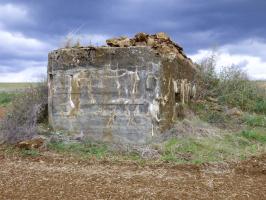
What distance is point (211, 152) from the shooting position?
7.98 meters

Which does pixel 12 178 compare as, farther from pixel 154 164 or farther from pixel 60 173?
pixel 154 164

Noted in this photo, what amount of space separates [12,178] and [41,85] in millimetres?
5017

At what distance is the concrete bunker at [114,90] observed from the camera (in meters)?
8.55

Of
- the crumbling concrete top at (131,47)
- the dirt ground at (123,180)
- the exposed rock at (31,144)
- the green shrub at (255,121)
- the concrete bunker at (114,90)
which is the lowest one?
the dirt ground at (123,180)

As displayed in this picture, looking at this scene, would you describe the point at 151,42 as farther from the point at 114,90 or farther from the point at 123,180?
the point at 123,180

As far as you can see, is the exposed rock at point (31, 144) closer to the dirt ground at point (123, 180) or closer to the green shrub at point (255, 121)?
the dirt ground at point (123, 180)

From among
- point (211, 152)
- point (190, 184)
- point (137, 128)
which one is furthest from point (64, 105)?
point (190, 184)

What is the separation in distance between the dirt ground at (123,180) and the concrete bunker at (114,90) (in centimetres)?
119

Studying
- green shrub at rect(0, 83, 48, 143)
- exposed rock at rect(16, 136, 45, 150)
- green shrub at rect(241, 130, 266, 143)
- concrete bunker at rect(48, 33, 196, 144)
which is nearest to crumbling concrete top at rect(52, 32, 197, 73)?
concrete bunker at rect(48, 33, 196, 144)

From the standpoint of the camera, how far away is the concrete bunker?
8.55m

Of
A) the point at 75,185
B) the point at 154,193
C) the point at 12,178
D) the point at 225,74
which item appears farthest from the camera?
the point at 225,74

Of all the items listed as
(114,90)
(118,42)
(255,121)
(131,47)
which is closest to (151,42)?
(118,42)

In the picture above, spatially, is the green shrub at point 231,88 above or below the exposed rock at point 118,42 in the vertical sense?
below

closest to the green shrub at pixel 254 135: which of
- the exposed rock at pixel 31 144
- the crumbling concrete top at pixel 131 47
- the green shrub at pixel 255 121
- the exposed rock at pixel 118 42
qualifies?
the green shrub at pixel 255 121
